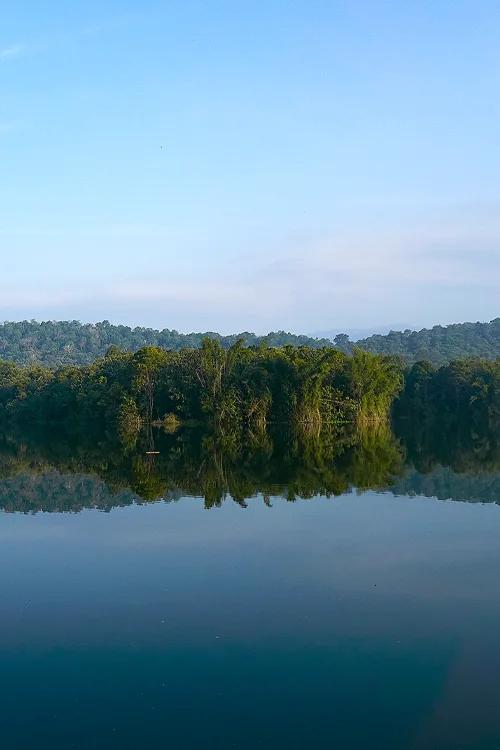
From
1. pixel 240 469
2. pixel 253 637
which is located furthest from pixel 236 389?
pixel 253 637

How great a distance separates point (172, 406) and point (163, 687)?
148ft

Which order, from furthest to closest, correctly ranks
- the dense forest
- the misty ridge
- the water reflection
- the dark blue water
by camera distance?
the misty ridge, the dense forest, the water reflection, the dark blue water

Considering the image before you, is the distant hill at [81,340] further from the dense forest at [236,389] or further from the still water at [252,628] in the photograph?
the still water at [252,628]

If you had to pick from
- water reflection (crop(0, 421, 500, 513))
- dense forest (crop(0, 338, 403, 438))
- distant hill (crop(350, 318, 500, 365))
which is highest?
distant hill (crop(350, 318, 500, 365))

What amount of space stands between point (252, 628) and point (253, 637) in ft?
1.13

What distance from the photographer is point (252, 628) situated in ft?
35.9

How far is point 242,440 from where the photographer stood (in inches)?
1665

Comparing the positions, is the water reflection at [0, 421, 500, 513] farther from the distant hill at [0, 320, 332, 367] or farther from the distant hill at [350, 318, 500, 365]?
the distant hill at [0, 320, 332, 367]

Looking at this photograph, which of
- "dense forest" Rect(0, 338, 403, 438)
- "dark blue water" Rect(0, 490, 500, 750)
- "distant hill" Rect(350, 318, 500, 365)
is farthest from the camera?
"distant hill" Rect(350, 318, 500, 365)

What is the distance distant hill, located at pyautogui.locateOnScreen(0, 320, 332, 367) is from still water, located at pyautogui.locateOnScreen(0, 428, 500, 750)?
121022mm

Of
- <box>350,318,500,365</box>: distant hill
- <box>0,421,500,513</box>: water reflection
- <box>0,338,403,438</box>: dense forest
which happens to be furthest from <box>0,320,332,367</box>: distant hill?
<box>0,421,500,513</box>: water reflection

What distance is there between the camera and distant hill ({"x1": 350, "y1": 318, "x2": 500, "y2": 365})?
12712 centimetres

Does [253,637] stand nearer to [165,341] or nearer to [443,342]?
[443,342]

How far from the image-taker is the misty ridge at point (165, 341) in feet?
448
